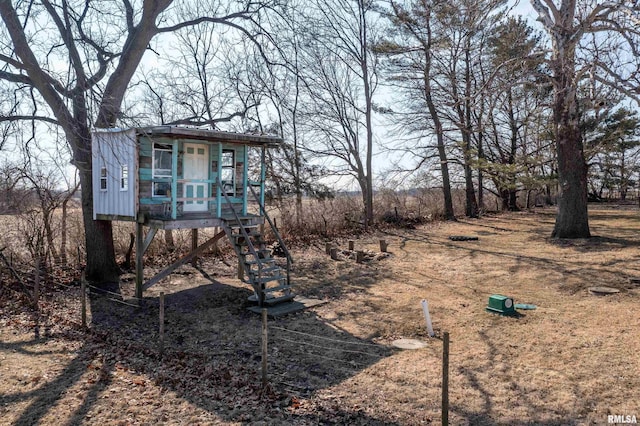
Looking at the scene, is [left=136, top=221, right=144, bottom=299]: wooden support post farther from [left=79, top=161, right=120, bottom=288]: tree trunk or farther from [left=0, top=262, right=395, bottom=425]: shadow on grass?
[left=79, top=161, right=120, bottom=288]: tree trunk

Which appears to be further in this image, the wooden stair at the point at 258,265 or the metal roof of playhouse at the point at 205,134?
the wooden stair at the point at 258,265

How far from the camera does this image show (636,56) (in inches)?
404

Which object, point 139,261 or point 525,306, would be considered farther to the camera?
point 139,261

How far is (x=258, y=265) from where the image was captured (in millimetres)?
9305

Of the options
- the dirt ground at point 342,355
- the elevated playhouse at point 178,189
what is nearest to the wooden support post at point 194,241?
the dirt ground at point 342,355

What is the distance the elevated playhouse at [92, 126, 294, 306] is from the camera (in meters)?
9.66

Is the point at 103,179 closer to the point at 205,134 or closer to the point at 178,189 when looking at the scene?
the point at 178,189

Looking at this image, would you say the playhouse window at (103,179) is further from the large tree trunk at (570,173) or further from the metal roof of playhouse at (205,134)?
the large tree trunk at (570,173)

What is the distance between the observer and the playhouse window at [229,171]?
1154 centimetres

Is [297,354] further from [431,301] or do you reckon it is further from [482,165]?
[482,165]

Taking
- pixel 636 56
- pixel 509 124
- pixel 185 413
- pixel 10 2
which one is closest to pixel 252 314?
pixel 185 413

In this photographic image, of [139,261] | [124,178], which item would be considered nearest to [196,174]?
[124,178]

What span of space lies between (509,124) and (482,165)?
774 cm

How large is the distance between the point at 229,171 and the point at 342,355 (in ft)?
21.7
